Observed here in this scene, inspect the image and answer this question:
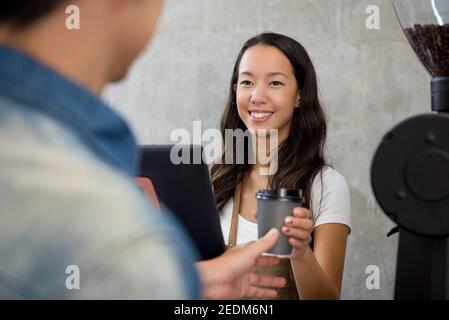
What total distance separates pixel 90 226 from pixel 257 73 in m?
1.30

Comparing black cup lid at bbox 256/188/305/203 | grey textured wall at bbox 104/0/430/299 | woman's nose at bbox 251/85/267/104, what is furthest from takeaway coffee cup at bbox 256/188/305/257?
grey textured wall at bbox 104/0/430/299

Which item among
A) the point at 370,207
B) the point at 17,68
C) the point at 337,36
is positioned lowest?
the point at 370,207

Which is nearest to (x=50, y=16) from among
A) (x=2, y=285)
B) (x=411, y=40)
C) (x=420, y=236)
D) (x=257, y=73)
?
(x=2, y=285)

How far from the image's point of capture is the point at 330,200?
1.45m

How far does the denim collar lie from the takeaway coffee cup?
0.54 metres

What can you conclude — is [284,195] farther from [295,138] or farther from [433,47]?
[295,138]

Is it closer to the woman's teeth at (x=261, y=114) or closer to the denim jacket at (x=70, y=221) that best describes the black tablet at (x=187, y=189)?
the denim jacket at (x=70, y=221)

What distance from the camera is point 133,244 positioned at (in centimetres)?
27

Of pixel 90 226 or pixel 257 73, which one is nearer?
pixel 90 226

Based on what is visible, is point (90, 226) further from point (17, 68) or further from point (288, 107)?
point (288, 107)

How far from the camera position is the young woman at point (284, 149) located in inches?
55.9

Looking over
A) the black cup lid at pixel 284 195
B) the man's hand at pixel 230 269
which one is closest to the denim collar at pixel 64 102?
the man's hand at pixel 230 269

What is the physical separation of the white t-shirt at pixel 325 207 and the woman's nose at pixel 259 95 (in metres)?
0.22

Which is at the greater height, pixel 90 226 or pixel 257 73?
pixel 257 73
